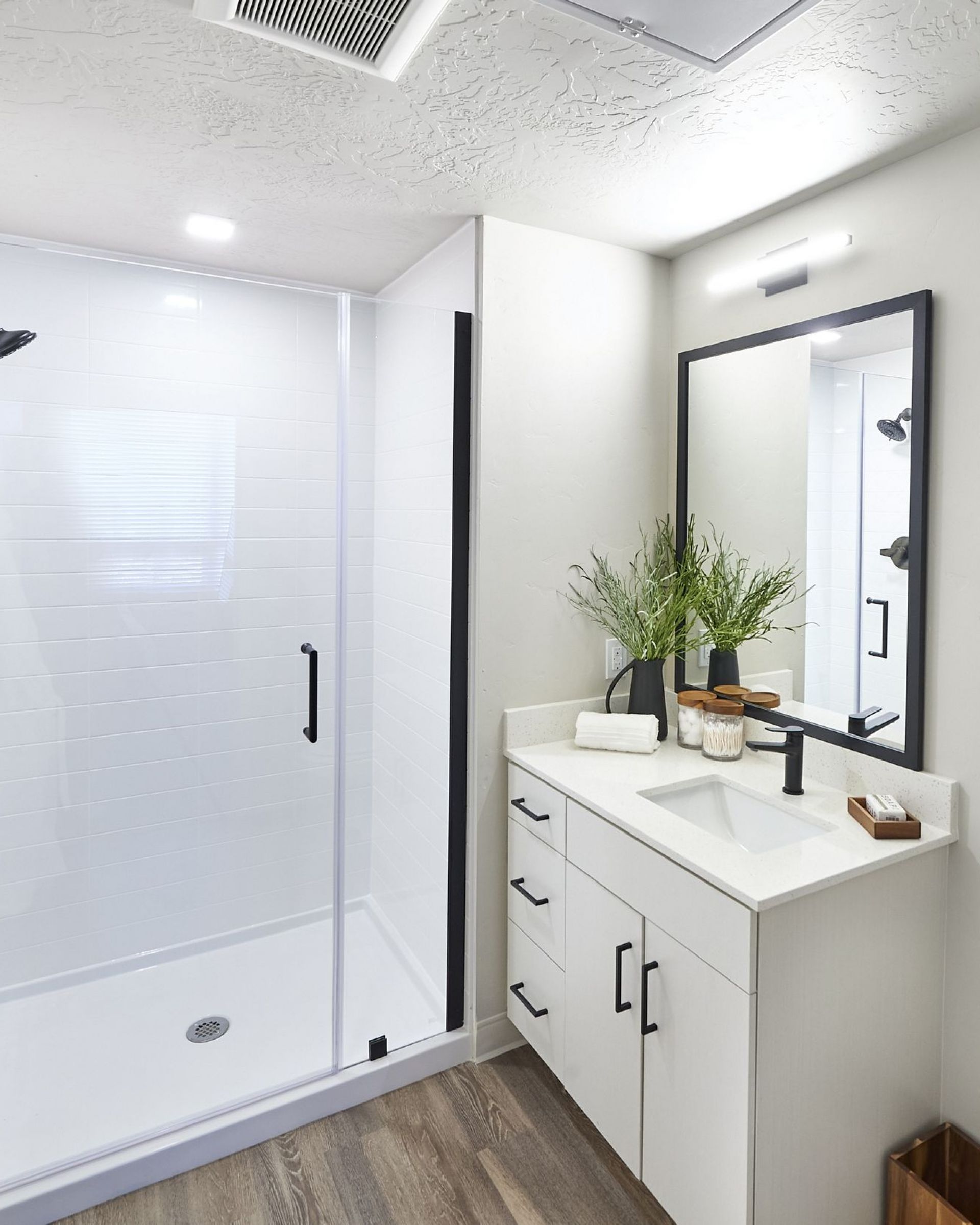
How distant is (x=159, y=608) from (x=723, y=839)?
1542 mm

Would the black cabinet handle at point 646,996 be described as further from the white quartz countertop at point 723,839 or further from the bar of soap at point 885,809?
the bar of soap at point 885,809

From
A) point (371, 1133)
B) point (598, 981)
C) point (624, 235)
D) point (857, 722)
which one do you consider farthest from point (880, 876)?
point (624, 235)

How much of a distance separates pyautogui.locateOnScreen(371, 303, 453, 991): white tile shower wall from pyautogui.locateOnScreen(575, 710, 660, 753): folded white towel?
0.40 m

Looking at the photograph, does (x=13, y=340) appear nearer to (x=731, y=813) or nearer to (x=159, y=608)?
(x=159, y=608)

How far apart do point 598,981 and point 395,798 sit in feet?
2.45

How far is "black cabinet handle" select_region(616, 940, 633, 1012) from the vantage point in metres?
1.65

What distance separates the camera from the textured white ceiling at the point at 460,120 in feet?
4.22

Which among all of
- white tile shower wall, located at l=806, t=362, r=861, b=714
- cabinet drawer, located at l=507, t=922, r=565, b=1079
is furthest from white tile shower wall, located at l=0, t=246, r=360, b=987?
white tile shower wall, located at l=806, t=362, r=861, b=714

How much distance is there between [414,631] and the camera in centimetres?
218

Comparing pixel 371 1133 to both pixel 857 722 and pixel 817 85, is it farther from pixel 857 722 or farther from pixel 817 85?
pixel 817 85

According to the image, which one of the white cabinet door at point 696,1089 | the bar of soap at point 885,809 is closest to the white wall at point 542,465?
the white cabinet door at point 696,1089

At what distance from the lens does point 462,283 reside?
220 centimetres

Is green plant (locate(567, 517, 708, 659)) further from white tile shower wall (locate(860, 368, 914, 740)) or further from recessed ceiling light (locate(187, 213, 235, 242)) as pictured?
recessed ceiling light (locate(187, 213, 235, 242))

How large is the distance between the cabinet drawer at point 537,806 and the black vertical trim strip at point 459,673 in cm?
16
